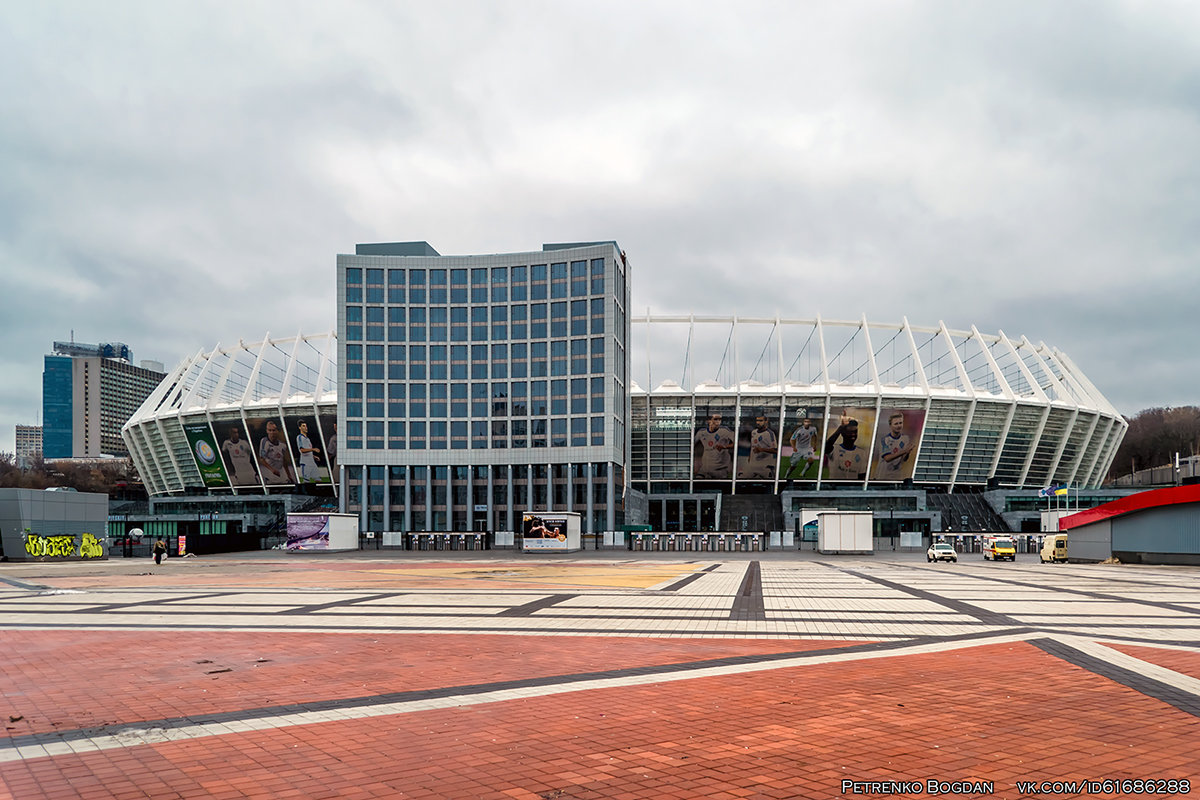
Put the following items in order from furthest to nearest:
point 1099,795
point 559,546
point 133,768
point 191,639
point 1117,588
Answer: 1. point 559,546
2. point 1117,588
3. point 191,639
4. point 133,768
5. point 1099,795

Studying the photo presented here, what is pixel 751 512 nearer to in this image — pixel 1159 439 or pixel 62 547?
pixel 62 547

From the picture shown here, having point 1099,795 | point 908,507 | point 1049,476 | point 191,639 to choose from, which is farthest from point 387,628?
point 1049,476

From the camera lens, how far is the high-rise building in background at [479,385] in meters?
94.2

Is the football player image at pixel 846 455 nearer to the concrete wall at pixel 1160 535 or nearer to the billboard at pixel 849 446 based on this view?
the billboard at pixel 849 446

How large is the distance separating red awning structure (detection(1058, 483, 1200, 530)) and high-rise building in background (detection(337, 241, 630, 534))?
176 ft

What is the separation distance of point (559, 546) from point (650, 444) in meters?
35.4

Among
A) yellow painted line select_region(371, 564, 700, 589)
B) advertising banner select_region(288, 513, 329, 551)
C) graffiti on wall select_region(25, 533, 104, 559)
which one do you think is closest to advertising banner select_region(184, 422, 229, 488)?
advertising banner select_region(288, 513, 329, 551)

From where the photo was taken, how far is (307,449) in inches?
4124

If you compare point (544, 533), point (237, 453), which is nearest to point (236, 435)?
point (237, 453)

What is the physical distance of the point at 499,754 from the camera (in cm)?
718

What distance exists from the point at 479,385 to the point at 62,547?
2214 inches

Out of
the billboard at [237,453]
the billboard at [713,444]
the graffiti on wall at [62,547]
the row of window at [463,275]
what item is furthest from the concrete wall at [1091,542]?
the billboard at [237,453]

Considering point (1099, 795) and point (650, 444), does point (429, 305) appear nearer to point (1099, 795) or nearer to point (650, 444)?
point (650, 444)

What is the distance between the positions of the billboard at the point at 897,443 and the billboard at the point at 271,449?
70597mm
